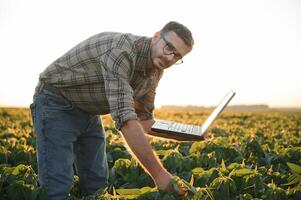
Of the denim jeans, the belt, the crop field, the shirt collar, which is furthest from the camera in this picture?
the belt

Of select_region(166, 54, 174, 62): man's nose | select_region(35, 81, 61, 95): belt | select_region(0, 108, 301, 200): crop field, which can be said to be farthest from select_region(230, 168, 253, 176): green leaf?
select_region(35, 81, 61, 95): belt

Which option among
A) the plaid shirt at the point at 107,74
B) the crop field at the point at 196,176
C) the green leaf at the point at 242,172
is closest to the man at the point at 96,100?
the plaid shirt at the point at 107,74

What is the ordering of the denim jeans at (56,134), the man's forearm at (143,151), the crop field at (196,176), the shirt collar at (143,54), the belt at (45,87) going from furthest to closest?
→ 1. the belt at (45,87)
2. the denim jeans at (56,134)
3. the shirt collar at (143,54)
4. the crop field at (196,176)
5. the man's forearm at (143,151)

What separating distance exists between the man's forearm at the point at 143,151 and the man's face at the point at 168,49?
0.59m

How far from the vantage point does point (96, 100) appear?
3.54 metres

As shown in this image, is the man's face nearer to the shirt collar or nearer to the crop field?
the shirt collar

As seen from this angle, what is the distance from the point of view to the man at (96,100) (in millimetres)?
2887

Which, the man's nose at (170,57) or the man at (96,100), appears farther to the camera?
the man's nose at (170,57)

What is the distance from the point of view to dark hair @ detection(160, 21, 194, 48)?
315 cm

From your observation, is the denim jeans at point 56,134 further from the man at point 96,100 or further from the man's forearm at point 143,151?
the man's forearm at point 143,151

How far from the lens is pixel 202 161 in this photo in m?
4.84

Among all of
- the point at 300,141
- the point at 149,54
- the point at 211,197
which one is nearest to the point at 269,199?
the point at 211,197

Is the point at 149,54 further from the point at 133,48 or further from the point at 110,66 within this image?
the point at 110,66

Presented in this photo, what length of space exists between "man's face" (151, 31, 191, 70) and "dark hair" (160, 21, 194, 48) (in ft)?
0.07
